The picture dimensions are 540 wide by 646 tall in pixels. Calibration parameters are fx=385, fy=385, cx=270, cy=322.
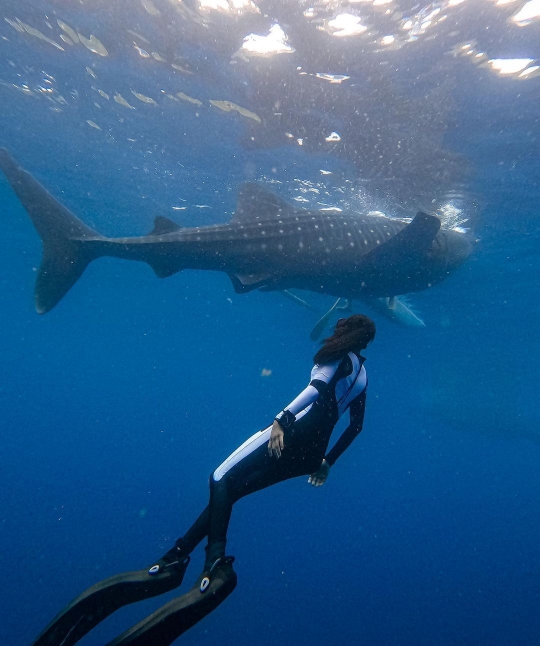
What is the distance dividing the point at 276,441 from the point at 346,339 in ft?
4.19

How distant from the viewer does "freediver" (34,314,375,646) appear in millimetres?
3424

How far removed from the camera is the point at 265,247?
7.29 metres

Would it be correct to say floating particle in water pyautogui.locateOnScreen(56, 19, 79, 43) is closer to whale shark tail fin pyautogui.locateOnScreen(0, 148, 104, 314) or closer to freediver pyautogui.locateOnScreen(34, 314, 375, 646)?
whale shark tail fin pyautogui.locateOnScreen(0, 148, 104, 314)

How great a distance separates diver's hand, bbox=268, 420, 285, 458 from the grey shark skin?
385cm

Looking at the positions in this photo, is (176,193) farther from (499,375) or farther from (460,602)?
(499,375)

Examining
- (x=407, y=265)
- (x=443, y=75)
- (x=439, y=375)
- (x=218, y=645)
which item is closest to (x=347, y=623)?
(x=218, y=645)

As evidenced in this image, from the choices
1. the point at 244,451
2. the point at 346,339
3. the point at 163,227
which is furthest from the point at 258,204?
the point at 244,451

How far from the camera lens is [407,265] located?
348 inches

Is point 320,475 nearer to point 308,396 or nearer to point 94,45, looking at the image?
point 308,396

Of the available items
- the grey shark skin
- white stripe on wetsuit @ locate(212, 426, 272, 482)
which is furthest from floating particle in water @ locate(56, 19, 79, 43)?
white stripe on wetsuit @ locate(212, 426, 272, 482)

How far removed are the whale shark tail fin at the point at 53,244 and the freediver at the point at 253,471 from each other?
4420mm

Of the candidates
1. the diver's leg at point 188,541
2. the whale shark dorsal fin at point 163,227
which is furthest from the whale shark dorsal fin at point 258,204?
the diver's leg at point 188,541

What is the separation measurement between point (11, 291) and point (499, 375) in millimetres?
73166

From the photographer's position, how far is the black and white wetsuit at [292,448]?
397 centimetres
